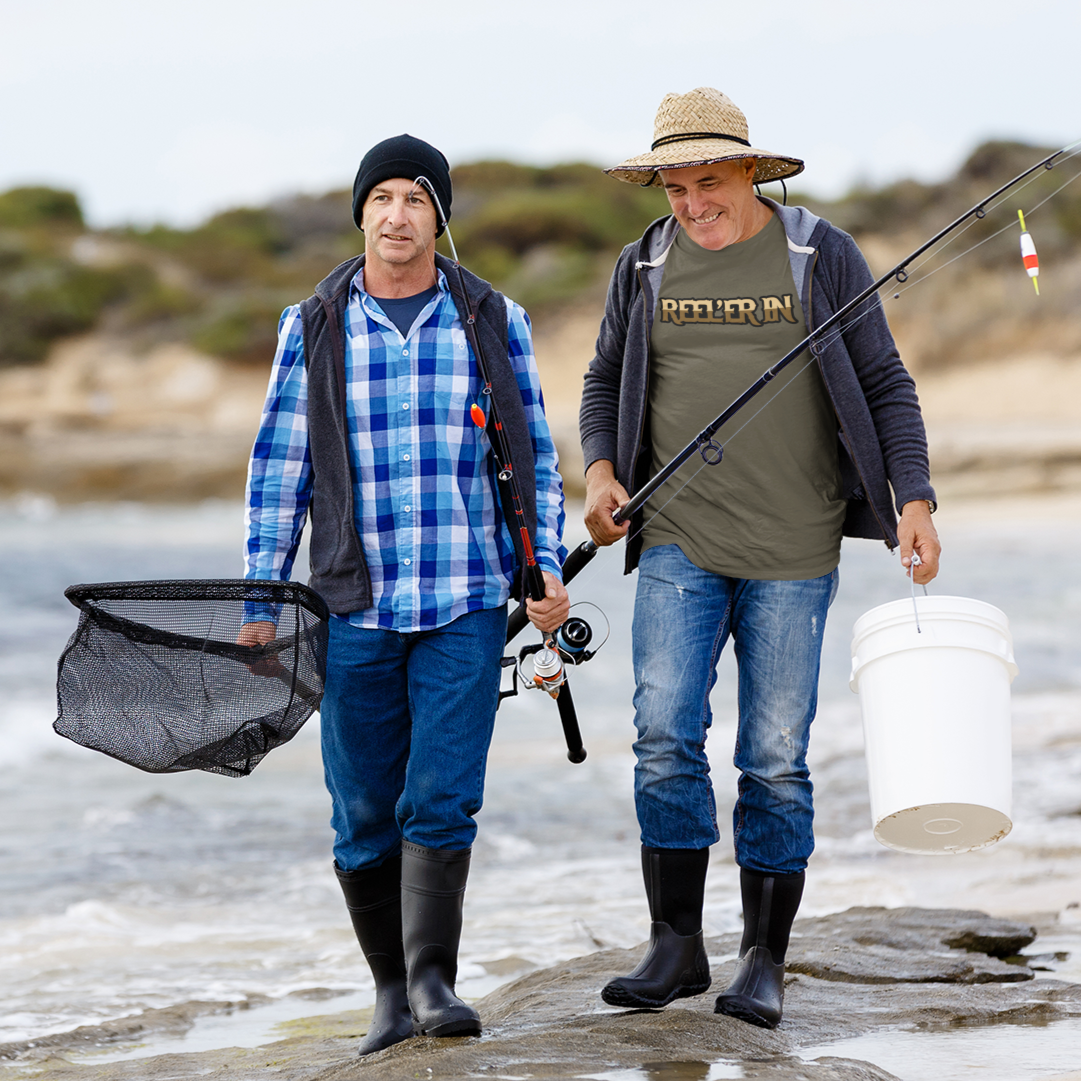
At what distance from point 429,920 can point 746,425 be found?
116 centimetres

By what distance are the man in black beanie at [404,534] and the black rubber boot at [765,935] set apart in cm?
56

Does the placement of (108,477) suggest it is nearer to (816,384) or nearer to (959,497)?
(959,497)

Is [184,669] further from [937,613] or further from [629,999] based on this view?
[937,613]

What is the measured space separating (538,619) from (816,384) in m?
0.76

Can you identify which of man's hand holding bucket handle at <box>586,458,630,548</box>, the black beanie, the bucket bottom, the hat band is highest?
the hat band

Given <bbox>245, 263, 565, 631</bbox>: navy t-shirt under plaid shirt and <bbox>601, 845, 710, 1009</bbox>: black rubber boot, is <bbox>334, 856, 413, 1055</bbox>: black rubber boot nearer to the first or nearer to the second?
<bbox>601, 845, 710, 1009</bbox>: black rubber boot

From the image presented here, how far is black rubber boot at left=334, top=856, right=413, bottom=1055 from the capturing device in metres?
2.86

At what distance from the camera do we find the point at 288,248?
1666 inches

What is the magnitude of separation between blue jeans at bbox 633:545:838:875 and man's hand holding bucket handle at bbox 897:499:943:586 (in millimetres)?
186

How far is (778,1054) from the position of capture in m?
2.62

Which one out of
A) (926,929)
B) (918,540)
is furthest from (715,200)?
(926,929)

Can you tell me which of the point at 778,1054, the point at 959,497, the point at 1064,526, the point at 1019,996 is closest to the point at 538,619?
the point at 778,1054

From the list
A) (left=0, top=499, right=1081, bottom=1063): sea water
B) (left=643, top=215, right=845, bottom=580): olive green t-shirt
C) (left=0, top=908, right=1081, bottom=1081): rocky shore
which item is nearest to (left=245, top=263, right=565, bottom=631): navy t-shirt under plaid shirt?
(left=643, top=215, right=845, bottom=580): olive green t-shirt

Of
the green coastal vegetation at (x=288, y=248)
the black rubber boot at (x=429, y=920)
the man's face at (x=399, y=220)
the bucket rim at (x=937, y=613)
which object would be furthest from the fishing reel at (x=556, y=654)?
the green coastal vegetation at (x=288, y=248)
